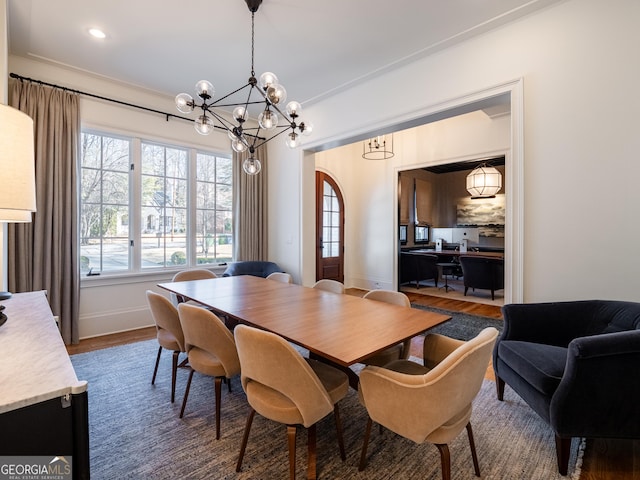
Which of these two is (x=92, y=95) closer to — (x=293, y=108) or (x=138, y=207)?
(x=138, y=207)

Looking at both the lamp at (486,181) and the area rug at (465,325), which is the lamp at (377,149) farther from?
the area rug at (465,325)

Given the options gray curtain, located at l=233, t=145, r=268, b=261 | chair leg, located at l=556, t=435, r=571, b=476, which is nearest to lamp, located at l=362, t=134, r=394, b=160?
gray curtain, located at l=233, t=145, r=268, b=261

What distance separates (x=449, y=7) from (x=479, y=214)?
6.44 meters

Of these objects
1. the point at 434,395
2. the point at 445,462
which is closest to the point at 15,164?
the point at 434,395

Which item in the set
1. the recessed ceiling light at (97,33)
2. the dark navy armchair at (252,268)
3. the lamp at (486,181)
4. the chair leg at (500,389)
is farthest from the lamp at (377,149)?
the chair leg at (500,389)

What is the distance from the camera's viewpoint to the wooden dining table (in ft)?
4.68

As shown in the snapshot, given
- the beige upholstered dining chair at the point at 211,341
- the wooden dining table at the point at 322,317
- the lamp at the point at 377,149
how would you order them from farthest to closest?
the lamp at the point at 377,149 → the beige upholstered dining chair at the point at 211,341 → the wooden dining table at the point at 322,317

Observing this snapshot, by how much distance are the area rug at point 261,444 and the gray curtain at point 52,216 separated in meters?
1.48

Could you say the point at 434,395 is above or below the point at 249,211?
below

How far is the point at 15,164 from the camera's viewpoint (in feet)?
3.62

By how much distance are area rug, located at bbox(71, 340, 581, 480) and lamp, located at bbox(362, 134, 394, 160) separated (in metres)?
4.61

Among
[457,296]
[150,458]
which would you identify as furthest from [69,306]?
[457,296]

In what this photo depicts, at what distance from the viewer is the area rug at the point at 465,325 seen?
375cm

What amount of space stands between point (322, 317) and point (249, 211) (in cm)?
329
